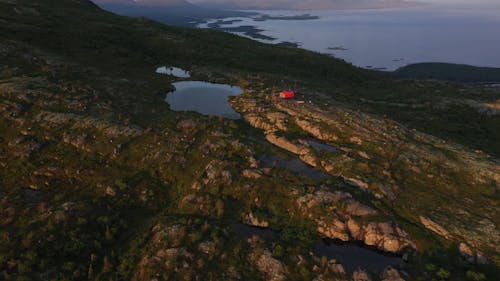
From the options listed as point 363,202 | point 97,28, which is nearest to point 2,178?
point 363,202

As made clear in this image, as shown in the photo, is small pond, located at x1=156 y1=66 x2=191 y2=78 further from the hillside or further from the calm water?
the hillside

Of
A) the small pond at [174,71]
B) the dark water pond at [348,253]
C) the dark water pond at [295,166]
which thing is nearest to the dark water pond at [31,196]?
the dark water pond at [348,253]

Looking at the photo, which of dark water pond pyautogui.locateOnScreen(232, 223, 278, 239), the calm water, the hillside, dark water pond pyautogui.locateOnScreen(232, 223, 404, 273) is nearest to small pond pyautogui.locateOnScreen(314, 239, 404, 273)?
dark water pond pyautogui.locateOnScreen(232, 223, 404, 273)

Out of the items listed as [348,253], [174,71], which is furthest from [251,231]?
[174,71]

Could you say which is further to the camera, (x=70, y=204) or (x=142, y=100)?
(x=142, y=100)

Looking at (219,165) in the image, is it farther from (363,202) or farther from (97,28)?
(97,28)

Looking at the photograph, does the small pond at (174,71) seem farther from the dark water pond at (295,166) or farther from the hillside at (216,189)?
the dark water pond at (295,166)
